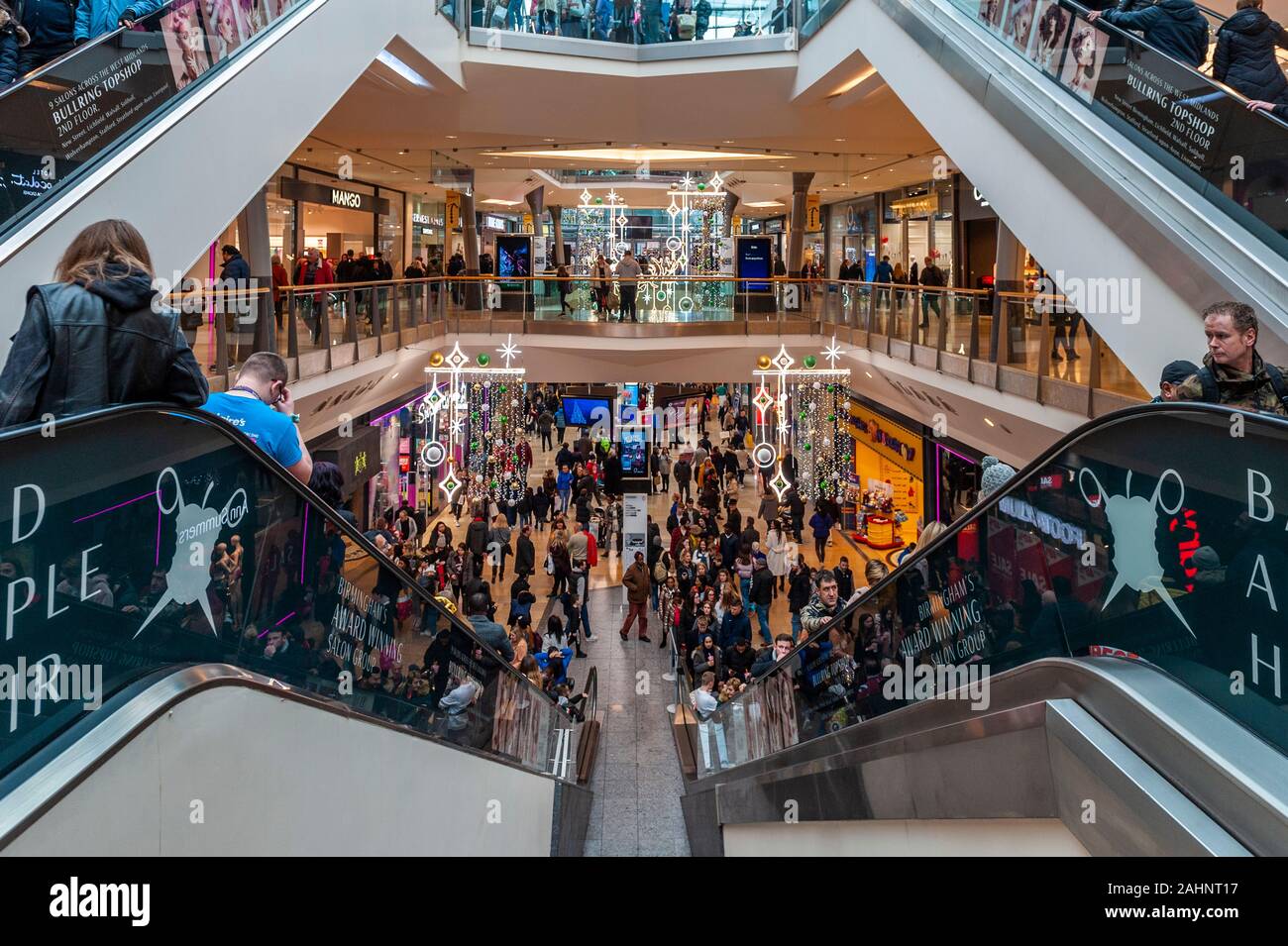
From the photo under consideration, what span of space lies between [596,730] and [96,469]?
856cm

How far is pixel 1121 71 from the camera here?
253 inches

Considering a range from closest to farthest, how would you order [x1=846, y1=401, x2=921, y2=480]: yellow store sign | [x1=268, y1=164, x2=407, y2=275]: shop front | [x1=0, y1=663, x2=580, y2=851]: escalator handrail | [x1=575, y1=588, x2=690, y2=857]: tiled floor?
[x1=0, y1=663, x2=580, y2=851]: escalator handrail, [x1=575, y1=588, x2=690, y2=857]: tiled floor, [x1=846, y1=401, x2=921, y2=480]: yellow store sign, [x1=268, y1=164, x2=407, y2=275]: shop front

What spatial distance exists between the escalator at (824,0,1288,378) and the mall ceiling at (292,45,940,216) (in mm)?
4383

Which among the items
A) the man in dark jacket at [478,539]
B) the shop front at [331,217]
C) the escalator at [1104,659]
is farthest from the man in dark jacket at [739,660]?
the shop front at [331,217]

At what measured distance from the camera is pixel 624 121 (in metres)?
16.7

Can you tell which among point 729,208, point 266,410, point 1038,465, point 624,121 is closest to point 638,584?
point 624,121

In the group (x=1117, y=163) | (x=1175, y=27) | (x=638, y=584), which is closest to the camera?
(x=1117, y=163)

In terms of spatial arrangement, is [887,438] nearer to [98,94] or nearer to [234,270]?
[234,270]

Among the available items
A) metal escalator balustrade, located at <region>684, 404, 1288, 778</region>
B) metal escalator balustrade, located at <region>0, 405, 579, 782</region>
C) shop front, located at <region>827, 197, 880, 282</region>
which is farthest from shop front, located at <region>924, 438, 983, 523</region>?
metal escalator balustrade, located at <region>0, 405, 579, 782</region>

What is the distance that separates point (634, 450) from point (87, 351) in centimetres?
2087

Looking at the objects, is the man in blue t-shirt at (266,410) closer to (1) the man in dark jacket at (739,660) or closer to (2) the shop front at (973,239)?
(1) the man in dark jacket at (739,660)

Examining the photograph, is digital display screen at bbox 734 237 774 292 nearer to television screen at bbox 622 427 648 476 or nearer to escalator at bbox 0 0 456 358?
television screen at bbox 622 427 648 476

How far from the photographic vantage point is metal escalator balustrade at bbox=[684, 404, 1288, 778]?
2084 mm
